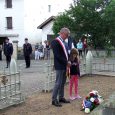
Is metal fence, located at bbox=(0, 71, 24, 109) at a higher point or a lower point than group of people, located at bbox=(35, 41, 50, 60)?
lower

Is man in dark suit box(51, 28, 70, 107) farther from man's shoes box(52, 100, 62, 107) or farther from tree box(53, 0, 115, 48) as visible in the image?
tree box(53, 0, 115, 48)

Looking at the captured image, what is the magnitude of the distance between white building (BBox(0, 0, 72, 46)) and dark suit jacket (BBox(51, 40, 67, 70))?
143 feet

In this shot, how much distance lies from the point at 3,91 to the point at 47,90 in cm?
265

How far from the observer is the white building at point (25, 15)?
5366cm

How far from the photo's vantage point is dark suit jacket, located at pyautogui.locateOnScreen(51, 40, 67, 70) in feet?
31.9

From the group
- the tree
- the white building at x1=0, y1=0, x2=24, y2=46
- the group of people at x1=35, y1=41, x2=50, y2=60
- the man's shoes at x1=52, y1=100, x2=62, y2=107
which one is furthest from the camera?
the white building at x1=0, y1=0, x2=24, y2=46

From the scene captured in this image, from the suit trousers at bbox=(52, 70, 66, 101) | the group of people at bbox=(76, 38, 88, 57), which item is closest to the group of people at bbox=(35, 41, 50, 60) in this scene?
the group of people at bbox=(76, 38, 88, 57)

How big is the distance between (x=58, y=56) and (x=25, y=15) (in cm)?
4428

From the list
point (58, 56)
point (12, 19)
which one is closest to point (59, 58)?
point (58, 56)

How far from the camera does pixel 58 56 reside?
31.9 ft

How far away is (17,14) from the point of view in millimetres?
54094

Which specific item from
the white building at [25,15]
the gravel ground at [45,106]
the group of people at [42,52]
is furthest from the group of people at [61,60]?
the white building at [25,15]

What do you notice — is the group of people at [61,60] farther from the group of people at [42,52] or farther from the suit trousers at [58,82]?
the group of people at [42,52]

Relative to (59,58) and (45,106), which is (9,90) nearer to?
(45,106)
